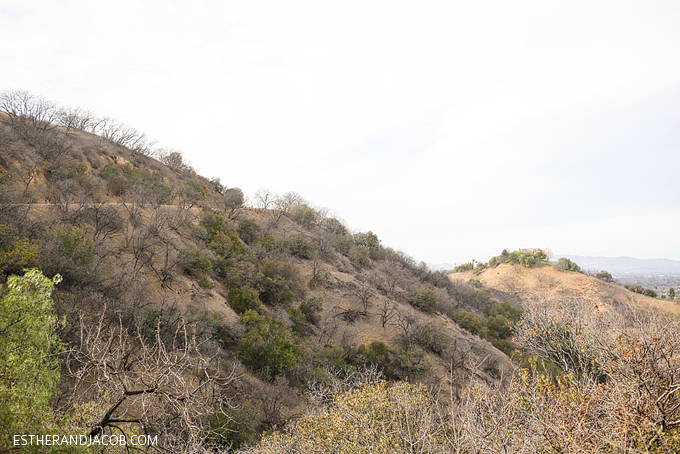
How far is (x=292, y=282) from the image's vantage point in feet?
83.4

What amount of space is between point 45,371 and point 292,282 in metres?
18.8

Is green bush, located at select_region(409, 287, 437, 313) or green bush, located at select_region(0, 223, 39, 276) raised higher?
green bush, located at select_region(0, 223, 39, 276)

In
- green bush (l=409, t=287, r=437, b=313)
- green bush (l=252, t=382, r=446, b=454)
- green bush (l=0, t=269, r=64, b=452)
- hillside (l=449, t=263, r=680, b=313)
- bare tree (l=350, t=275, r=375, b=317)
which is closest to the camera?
green bush (l=0, t=269, r=64, b=452)

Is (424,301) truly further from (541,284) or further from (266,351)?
(541,284)

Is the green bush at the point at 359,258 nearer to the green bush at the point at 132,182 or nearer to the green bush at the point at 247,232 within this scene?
the green bush at the point at 247,232

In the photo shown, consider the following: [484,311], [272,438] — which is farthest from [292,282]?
[484,311]

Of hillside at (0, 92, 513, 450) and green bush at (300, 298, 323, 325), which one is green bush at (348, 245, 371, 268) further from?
A: green bush at (300, 298, 323, 325)

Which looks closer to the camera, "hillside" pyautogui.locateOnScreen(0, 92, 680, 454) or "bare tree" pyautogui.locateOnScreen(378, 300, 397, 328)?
"hillside" pyautogui.locateOnScreen(0, 92, 680, 454)

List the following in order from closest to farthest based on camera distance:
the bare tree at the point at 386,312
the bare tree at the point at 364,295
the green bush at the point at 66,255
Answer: the green bush at the point at 66,255, the bare tree at the point at 386,312, the bare tree at the point at 364,295

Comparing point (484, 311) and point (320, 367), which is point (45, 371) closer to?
point (320, 367)

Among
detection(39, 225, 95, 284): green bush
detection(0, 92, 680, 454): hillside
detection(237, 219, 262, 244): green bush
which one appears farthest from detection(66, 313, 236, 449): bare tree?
detection(237, 219, 262, 244): green bush

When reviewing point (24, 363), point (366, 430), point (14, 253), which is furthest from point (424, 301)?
point (14, 253)

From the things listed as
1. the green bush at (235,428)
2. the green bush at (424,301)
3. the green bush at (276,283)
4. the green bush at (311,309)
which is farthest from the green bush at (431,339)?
the green bush at (235,428)

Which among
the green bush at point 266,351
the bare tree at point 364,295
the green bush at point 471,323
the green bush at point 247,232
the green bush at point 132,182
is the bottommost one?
the green bush at point 471,323
